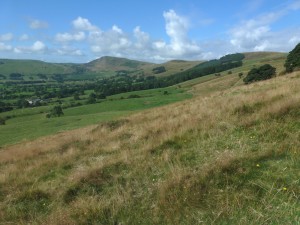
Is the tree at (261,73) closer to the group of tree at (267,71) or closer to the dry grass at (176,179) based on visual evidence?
the group of tree at (267,71)

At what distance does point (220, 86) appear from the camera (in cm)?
11519

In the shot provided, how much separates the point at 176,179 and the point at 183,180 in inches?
6.0

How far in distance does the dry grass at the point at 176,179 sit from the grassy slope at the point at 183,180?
21 millimetres

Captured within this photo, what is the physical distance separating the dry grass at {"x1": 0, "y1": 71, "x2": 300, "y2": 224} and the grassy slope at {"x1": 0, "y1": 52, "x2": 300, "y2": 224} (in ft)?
0.07

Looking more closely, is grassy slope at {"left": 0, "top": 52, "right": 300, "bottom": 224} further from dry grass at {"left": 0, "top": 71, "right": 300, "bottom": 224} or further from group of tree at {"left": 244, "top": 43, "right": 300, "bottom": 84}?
group of tree at {"left": 244, "top": 43, "right": 300, "bottom": 84}

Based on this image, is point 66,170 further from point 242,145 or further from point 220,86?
point 220,86

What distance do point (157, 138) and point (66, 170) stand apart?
3317 millimetres

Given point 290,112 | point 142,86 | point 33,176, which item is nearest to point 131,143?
point 33,176

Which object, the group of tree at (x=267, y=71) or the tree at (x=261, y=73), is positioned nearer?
the group of tree at (x=267, y=71)

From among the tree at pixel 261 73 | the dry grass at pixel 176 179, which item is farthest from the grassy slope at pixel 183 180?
the tree at pixel 261 73

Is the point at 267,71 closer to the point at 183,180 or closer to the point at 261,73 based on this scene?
the point at 261,73

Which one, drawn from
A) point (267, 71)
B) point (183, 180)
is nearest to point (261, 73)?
point (267, 71)

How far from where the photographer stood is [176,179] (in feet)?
22.4

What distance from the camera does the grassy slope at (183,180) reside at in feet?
18.8
